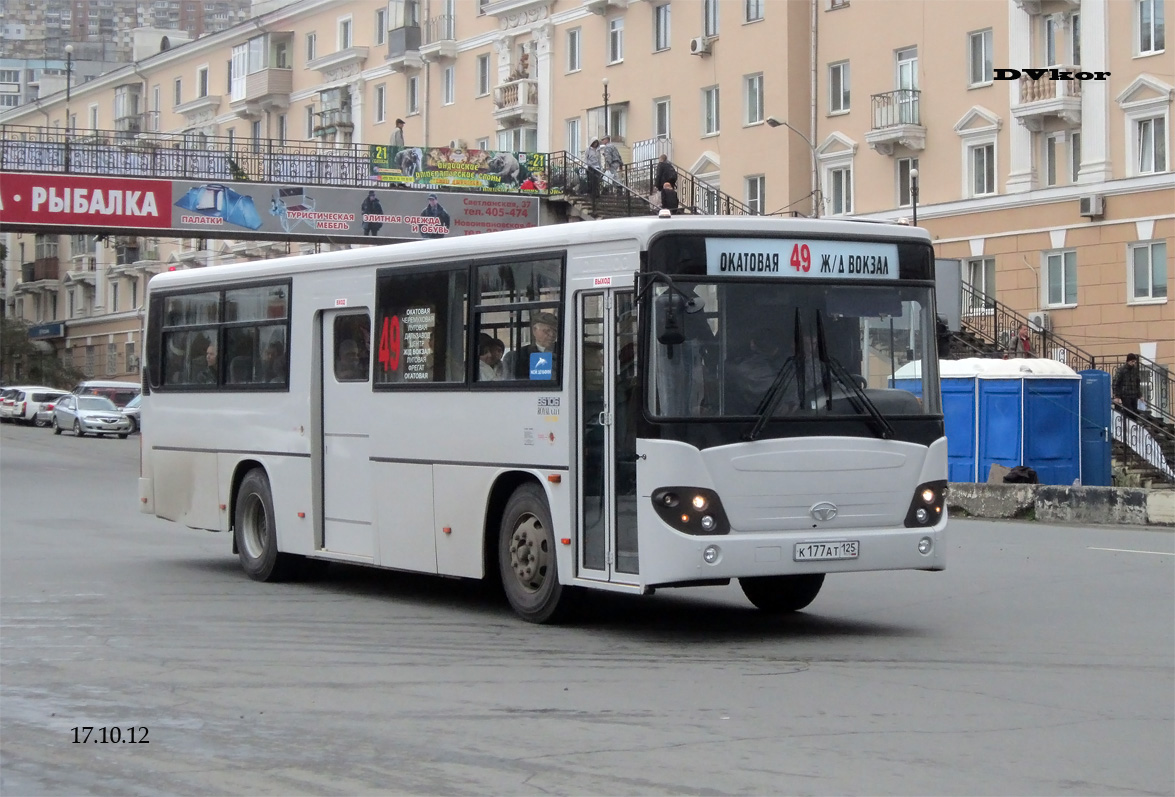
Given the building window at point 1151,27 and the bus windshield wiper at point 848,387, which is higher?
the building window at point 1151,27

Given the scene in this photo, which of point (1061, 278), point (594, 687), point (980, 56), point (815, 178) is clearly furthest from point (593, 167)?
point (594, 687)

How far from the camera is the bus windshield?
35.2 ft

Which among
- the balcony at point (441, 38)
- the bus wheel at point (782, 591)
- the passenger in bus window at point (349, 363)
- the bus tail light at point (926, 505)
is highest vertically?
the balcony at point (441, 38)

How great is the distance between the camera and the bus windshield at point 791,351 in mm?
10727

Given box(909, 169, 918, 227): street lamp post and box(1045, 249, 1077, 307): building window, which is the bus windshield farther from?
box(1045, 249, 1077, 307): building window

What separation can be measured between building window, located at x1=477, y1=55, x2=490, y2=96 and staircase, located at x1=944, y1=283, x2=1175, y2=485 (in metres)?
25.4

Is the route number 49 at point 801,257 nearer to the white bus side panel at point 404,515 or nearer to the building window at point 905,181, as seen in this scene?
the white bus side panel at point 404,515

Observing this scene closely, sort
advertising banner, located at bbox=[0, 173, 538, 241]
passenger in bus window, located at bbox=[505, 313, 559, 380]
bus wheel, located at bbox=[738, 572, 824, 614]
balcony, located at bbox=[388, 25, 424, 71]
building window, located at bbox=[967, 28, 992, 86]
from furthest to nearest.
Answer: balcony, located at bbox=[388, 25, 424, 71] → building window, located at bbox=[967, 28, 992, 86] → advertising banner, located at bbox=[0, 173, 538, 241] → bus wheel, located at bbox=[738, 572, 824, 614] → passenger in bus window, located at bbox=[505, 313, 559, 380]

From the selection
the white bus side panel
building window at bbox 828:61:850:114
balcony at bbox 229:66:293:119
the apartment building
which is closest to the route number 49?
the white bus side panel

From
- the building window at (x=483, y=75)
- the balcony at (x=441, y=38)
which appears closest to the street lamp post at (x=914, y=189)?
the building window at (x=483, y=75)

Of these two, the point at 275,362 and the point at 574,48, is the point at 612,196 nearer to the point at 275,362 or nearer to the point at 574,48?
the point at 574,48

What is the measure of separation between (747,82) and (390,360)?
38.3 metres

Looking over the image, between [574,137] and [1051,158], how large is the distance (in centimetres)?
2033

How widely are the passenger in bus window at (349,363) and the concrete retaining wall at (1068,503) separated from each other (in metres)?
12.7
